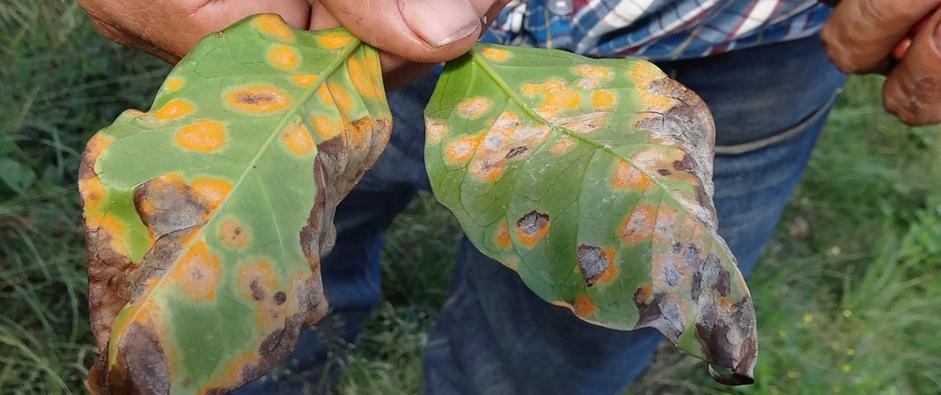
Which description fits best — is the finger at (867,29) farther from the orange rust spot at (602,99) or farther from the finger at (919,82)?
the orange rust spot at (602,99)

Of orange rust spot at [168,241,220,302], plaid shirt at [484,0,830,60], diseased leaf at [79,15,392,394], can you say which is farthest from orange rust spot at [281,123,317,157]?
plaid shirt at [484,0,830,60]

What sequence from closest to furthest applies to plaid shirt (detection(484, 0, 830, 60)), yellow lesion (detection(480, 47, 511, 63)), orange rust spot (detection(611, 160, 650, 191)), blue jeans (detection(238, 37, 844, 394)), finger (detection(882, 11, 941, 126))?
orange rust spot (detection(611, 160, 650, 191))
yellow lesion (detection(480, 47, 511, 63))
finger (detection(882, 11, 941, 126))
plaid shirt (detection(484, 0, 830, 60))
blue jeans (detection(238, 37, 844, 394))

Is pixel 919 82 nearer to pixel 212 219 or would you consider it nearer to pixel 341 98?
pixel 341 98

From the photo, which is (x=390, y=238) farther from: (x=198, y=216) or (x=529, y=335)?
(x=198, y=216)

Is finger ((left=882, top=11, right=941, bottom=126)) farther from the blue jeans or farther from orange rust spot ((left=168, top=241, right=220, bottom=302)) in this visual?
orange rust spot ((left=168, top=241, right=220, bottom=302))

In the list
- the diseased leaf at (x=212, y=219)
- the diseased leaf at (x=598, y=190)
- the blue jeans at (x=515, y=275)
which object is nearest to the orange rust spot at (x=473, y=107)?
the diseased leaf at (x=598, y=190)
